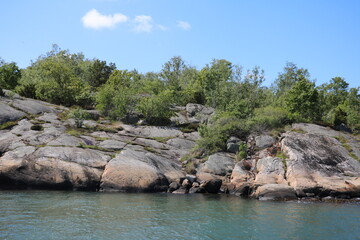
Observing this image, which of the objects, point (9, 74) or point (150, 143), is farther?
point (9, 74)

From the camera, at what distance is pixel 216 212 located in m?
17.9

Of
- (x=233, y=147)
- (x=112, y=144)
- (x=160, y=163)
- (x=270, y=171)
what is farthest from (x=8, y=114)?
(x=270, y=171)

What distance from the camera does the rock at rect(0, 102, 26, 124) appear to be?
33.7 metres

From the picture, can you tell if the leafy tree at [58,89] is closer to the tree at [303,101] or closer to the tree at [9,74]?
the tree at [9,74]

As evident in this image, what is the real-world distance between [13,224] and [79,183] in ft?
38.1

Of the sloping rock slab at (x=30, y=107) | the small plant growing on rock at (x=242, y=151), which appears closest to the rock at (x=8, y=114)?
the sloping rock slab at (x=30, y=107)

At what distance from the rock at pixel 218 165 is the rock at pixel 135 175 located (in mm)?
2594

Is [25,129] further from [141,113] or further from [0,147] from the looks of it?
[141,113]

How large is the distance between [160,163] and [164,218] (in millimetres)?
13043

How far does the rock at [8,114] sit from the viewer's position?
33656 millimetres

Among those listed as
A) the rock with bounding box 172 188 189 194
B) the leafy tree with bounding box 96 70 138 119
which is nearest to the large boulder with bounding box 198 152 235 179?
the rock with bounding box 172 188 189 194

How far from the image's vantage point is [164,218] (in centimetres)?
1594

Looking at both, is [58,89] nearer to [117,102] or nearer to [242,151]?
[117,102]

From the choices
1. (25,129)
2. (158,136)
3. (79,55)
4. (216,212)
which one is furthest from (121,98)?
(79,55)
